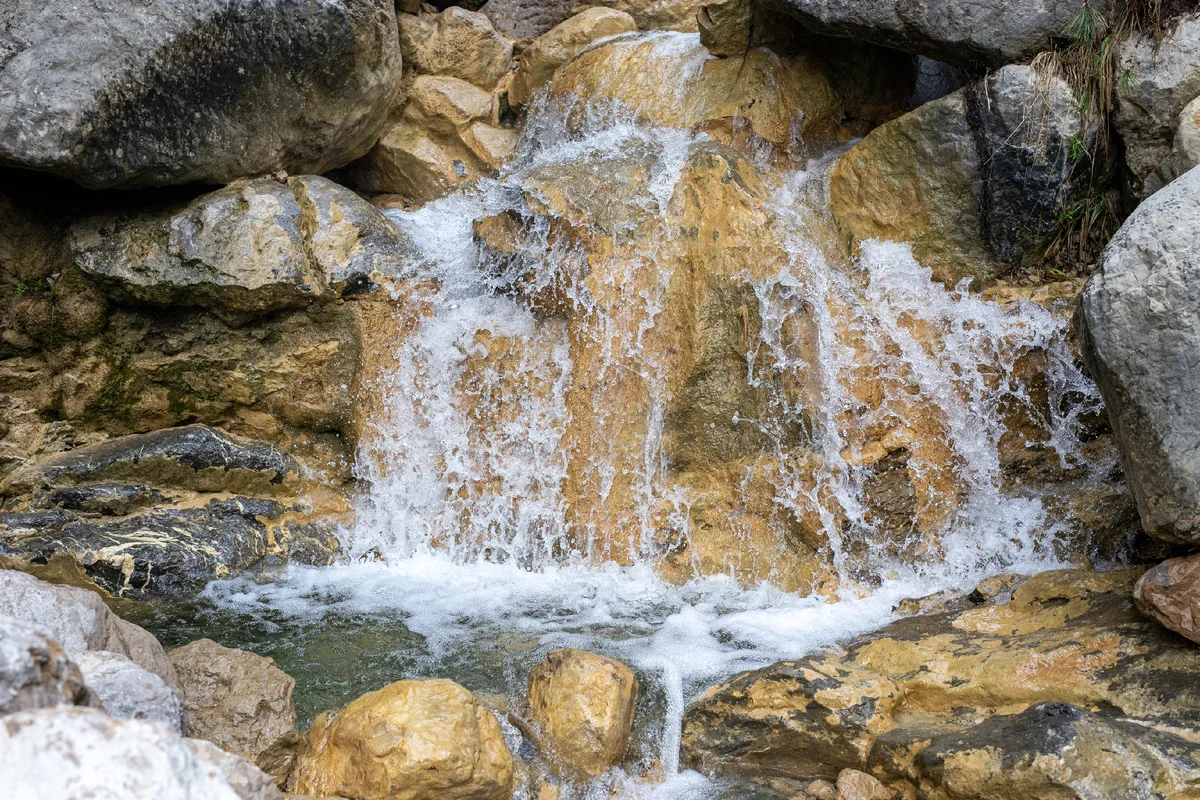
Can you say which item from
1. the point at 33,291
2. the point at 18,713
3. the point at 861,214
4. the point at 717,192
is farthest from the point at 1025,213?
the point at 33,291

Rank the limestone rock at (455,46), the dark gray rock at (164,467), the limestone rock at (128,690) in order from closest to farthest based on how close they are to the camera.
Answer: the limestone rock at (128,690)
the dark gray rock at (164,467)
the limestone rock at (455,46)

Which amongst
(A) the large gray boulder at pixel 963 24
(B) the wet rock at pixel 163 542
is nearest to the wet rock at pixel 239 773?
(B) the wet rock at pixel 163 542

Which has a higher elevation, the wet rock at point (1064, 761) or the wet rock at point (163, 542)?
the wet rock at point (163, 542)

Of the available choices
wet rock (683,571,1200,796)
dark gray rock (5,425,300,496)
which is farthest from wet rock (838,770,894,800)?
dark gray rock (5,425,300,496)

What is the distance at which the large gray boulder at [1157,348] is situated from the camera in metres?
3.48

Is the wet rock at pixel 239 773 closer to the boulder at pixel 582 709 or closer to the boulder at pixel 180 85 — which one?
the boulder at pixel 582 709

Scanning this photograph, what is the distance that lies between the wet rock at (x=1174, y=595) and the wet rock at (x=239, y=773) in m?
3.08

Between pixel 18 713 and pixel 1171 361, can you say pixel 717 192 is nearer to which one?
pixel 1171 361

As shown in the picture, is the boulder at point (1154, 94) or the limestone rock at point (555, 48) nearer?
the boulder at point (1154, 94)

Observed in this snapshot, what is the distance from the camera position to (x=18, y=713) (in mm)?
1774

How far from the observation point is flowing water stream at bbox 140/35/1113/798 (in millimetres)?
4676

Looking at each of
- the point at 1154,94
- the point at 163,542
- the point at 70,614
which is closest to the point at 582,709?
the point at 70,614

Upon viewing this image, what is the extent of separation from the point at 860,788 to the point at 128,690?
2394 mm

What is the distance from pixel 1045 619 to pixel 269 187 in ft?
17.2
